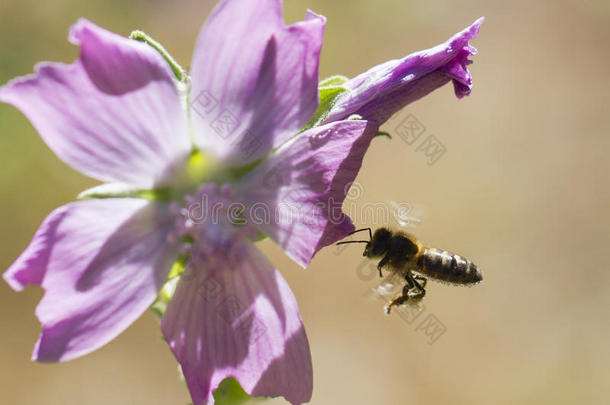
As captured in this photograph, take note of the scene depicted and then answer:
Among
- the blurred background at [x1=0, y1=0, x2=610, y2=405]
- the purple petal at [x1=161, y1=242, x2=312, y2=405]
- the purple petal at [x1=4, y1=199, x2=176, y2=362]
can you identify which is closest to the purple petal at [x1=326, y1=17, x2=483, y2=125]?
the purple petal at [x1=161, y1=242, x2=312, y2=405]

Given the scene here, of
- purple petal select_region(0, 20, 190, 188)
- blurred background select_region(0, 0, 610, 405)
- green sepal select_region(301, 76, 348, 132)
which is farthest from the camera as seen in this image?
blurred background select_region(0, 0, 610, 405)

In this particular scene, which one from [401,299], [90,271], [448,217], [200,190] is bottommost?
[448,217]

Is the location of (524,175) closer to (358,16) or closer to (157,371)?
(358,16)

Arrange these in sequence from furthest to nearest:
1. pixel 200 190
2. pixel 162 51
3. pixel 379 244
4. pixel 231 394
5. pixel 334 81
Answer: pixel 379 244
pixel 231 394
pixel 334 81
pixel 200 190
pixel 162 51

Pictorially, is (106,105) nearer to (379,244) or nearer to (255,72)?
(255,72)

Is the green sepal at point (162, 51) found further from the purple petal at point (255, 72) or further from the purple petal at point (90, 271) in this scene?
the purple petal at point (90, 271)

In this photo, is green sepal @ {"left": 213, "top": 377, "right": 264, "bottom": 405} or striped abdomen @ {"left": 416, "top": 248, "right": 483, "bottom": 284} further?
striped abdomen @ {"left": 416, "top": 248, "right": 483, "bottom": 284}

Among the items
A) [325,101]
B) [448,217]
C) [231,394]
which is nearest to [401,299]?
[231,394]

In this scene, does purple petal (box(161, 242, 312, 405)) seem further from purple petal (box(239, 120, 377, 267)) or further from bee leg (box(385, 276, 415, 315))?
bee leg (box(385, 276, 415, 315))
